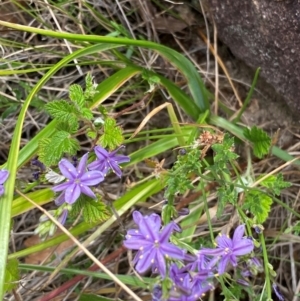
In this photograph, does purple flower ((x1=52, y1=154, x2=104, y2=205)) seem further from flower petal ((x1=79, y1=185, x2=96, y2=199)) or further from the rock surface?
the rock surface

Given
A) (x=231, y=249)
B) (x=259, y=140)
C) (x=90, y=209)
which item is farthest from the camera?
(x=259, y=140)

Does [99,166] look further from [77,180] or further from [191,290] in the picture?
[191,290]

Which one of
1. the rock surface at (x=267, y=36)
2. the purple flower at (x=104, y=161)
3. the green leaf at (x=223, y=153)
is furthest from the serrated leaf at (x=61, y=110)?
the rock surface at (x=267, y=36)

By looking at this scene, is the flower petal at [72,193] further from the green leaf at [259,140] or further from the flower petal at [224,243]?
the green leaf at [259,140]

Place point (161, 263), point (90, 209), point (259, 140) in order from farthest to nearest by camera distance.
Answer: point (259, 140), point (90, 209), point (161, 263)

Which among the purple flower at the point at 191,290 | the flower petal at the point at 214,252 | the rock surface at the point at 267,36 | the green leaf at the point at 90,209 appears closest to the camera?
the purple flower at the point at 191,290

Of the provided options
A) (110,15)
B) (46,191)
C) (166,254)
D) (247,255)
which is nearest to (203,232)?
(247,255)

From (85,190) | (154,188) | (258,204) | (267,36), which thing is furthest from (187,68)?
(85,190)

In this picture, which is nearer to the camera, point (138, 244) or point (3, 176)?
point (138, 244)
